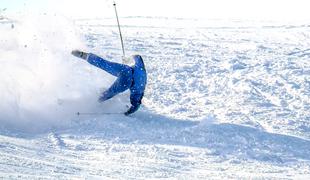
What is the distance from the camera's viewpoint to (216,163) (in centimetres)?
794

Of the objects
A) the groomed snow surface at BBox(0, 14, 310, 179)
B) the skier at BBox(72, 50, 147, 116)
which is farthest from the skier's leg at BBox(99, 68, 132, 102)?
the groomed snow surface at BBox(0, 14, 310, 179)

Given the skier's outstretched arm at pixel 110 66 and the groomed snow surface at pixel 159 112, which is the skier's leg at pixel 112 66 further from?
the groomed snow surface at pixel 159 112

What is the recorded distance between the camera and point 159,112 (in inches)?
432

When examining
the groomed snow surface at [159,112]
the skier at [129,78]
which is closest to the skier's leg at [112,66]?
the skier at [129,78]

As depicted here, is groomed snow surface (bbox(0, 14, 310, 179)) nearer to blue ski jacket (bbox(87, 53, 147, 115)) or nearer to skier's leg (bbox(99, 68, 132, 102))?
skier's leg (bbox(99, 68, 132, 102))

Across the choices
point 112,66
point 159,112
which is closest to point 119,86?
point 112,66

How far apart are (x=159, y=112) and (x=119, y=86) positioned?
43.3 inches

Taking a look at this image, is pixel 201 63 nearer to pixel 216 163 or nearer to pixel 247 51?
pixel 247 51

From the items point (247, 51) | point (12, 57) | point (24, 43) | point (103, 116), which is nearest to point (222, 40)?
point (247, 51)

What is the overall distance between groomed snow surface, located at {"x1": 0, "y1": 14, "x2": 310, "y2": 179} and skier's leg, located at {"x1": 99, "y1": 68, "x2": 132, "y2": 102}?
24 centimetres

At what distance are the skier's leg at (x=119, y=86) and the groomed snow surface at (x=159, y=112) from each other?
0.79 feet

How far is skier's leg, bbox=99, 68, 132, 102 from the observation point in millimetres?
10505

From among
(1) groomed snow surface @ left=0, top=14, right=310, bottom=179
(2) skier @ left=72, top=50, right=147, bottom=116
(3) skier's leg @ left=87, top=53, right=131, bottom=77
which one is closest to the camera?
(1) groomed snow surface @ left=0, top=14, right=310, bottom=179

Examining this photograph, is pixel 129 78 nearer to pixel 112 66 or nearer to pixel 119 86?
pixel 119 86
